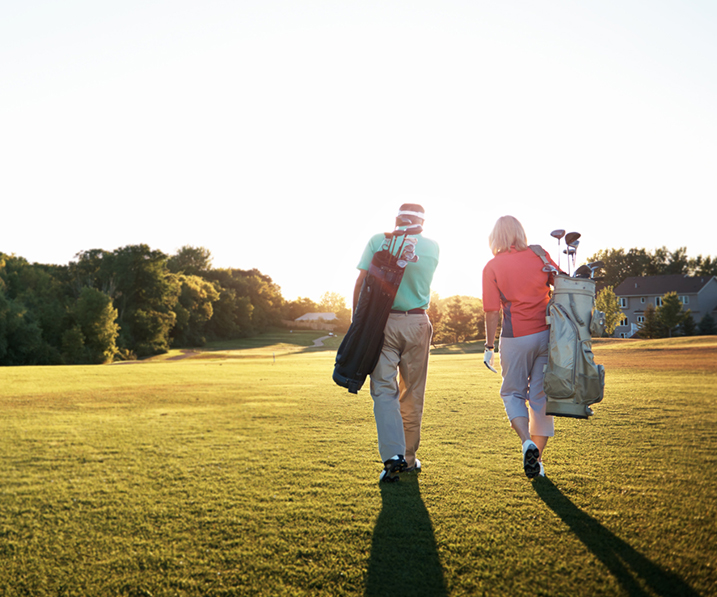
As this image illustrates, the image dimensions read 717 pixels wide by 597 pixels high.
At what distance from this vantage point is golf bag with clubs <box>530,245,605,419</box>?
163 inches

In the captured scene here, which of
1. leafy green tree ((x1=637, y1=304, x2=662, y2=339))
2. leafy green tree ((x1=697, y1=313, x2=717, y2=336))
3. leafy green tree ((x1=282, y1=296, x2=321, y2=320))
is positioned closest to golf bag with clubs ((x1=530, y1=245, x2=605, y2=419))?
leafy green tree ((x1=637, y1=304, x2=662, y2=339))

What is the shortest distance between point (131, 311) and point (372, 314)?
6564 centimetres

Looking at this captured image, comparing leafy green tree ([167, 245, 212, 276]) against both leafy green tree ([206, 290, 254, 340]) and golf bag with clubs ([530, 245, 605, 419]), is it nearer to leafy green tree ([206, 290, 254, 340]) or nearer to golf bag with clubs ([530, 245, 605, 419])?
leafy green tree ([206, 290, 254, 340])

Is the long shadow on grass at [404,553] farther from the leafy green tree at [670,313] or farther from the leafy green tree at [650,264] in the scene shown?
the leafy green tree at [650,264]

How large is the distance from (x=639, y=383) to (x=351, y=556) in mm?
11449

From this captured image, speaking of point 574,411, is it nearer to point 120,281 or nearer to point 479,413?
point 479,413

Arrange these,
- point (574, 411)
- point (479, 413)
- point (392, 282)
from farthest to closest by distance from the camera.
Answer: point (479, 413)
point (392, 282)
point (574, 411)

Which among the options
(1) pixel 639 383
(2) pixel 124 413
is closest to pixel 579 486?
(2) pixel 124 413

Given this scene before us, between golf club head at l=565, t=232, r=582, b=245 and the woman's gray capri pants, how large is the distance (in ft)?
3.07

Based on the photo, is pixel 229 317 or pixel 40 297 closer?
pixel 40 297

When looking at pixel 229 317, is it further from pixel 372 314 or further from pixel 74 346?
pixel 372 314

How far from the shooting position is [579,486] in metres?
4.11

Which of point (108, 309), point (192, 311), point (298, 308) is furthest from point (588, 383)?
point (298, 308)

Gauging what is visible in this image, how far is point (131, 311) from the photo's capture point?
63.3m
